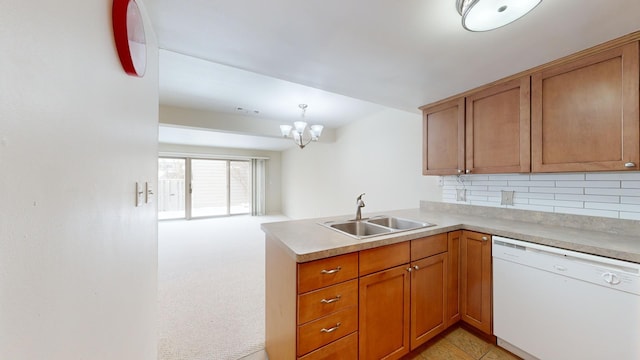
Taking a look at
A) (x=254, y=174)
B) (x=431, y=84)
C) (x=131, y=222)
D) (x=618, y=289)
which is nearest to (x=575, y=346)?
(x=618, y=289)

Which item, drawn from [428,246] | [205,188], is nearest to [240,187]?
[205,188]

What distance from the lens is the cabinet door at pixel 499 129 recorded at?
1.76 m

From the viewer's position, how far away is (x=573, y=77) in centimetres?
154

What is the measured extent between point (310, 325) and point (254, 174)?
261 inches

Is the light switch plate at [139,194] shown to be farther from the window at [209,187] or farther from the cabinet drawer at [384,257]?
the window at [209,187]

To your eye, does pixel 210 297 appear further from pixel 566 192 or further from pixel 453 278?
pixel 566 192

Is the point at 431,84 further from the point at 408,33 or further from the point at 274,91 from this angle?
the point at 274,91

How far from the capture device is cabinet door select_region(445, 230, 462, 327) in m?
1.83

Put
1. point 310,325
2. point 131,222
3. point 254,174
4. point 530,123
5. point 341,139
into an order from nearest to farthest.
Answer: point 131,222 → point 310,325 → point 530,123 → point 341,139 → point 254,174

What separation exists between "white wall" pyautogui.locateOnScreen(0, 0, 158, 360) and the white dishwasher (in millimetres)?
2213

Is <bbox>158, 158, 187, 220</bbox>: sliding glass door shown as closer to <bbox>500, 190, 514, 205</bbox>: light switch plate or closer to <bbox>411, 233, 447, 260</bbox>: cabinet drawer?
<bbox>411, 233, 447, 260</bbox>: cabinet drawer

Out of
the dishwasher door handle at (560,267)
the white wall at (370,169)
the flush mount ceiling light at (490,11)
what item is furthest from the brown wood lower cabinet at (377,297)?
the flush mount ceiling light at (490,11)

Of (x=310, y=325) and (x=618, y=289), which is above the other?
(x=618, y=289)

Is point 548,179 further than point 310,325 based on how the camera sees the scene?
Yes
